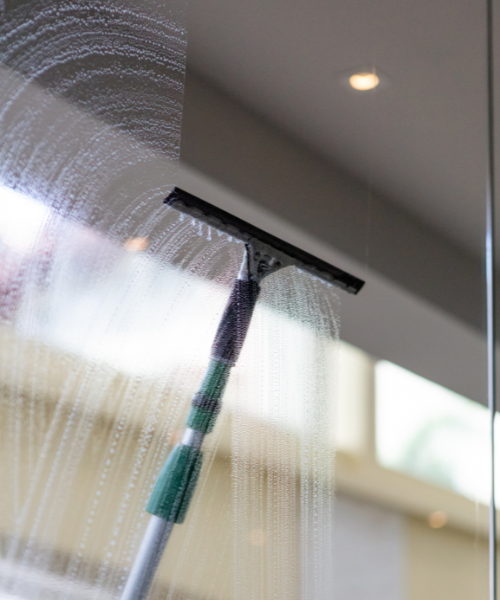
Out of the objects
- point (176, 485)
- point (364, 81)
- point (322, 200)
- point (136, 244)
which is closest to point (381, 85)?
point (364, 81)

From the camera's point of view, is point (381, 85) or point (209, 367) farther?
point (381, 85)

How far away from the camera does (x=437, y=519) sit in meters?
0.85

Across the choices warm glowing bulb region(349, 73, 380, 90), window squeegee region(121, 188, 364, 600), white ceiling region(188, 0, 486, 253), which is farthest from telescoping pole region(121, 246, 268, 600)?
warm glowing bulb region(349, 73, 380, 90)

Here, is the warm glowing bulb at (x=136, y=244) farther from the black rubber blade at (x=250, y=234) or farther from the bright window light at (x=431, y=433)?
the bright window light at (x=431, y=433)

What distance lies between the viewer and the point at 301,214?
730 mm

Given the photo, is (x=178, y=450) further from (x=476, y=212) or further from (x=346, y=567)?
(x=476, y=212)

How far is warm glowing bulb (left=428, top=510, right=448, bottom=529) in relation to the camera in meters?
0.84

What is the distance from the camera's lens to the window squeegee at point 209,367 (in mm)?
533

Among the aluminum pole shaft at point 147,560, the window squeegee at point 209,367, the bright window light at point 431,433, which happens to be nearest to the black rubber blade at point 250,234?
the window squeegee at point 209,367

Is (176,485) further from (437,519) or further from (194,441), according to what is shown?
(437,519)

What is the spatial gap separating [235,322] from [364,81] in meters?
0.41

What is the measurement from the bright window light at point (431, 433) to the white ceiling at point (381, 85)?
0.71 feet

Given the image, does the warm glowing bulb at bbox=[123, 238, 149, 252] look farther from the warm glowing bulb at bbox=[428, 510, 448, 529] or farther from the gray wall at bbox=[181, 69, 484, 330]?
the warm glowing bulb at bbox=[428, 510, 448, 529]

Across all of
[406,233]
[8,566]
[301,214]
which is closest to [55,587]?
[8,566]
